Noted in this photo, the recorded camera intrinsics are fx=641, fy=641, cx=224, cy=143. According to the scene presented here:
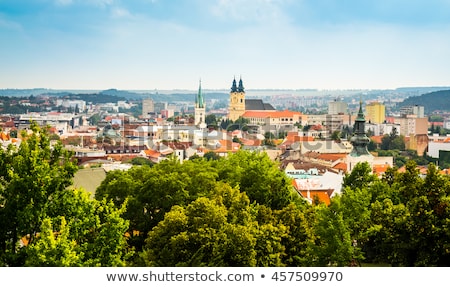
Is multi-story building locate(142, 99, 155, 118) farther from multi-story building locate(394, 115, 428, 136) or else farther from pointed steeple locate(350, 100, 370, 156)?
pointed steeple locate(350, 100, 370, 156)

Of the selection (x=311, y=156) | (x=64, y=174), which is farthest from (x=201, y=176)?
(x=311, y=156)

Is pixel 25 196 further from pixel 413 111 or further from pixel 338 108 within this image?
pixel 338 108

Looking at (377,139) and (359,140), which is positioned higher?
(359,140)

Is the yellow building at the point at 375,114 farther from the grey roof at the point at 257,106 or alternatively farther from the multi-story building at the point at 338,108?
the grey roof at the point at 257,106

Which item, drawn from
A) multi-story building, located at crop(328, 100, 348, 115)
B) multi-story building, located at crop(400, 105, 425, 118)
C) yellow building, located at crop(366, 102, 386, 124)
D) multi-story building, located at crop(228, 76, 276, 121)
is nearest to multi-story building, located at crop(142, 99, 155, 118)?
multi-story building, located at crop(228, 76, 276, 121)

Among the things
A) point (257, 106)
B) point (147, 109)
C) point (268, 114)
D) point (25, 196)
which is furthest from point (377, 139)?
point (25, 196)
